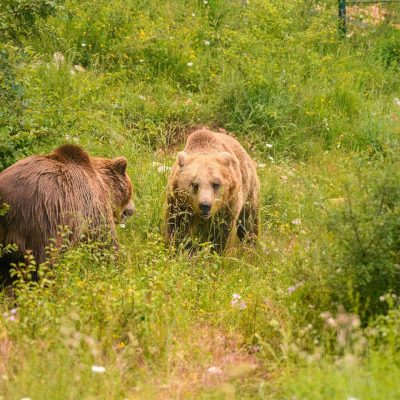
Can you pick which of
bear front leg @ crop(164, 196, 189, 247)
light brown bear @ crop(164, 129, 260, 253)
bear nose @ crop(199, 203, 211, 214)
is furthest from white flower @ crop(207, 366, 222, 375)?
bear front leg @ crop(164, 196, 189, 247)

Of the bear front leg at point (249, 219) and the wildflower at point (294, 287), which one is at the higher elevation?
the wildflower at point (294, 287)

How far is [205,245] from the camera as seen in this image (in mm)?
7395

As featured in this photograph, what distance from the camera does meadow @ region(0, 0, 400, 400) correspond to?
4449 mm

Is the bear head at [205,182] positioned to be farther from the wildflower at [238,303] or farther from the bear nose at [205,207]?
the wildflower at [238,303]

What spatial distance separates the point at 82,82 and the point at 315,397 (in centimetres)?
744

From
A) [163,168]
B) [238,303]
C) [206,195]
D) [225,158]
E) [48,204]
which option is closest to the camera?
[238,303]

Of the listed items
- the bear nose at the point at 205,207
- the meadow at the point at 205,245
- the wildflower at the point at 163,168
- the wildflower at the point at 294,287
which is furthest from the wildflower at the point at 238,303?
the wildflower at the point at 163,168

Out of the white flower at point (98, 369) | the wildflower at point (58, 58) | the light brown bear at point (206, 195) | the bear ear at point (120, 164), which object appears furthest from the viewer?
the wildflower at point (58, 58)

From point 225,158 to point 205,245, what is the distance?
3.06 feet

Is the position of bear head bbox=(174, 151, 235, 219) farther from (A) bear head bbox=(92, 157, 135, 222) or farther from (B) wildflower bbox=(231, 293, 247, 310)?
(B) wildflower bbox=(231, 293, 247, 310)

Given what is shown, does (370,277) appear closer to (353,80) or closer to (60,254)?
(60,254)

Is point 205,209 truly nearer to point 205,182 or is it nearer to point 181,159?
point 205,182

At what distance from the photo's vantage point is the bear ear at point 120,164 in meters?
7.75

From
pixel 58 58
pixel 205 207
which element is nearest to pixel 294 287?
pixel 205 207
